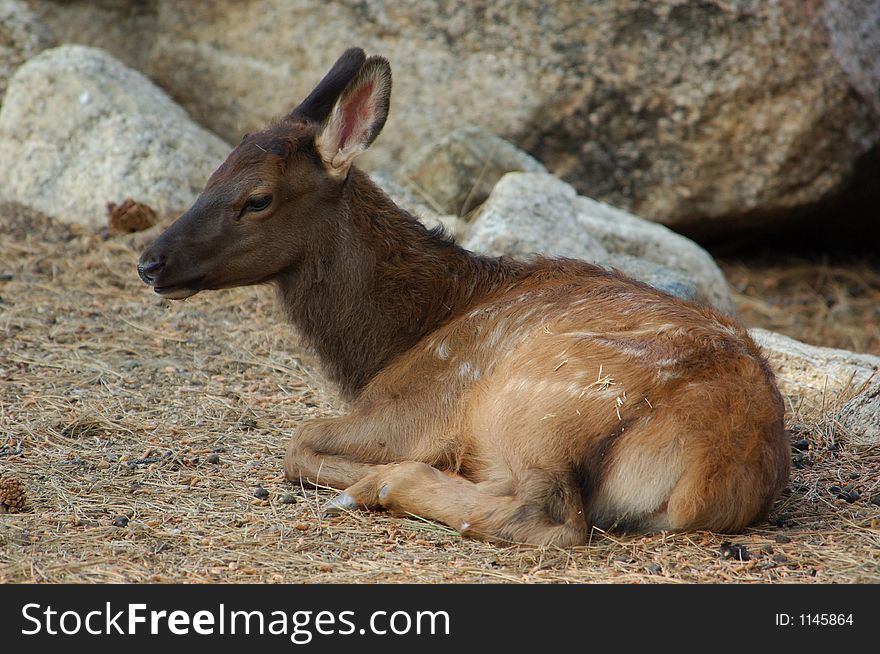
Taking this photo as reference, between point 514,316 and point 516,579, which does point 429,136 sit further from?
point 516,579

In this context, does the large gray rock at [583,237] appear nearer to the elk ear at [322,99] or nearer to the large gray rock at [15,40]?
the elk ear at [322,99]

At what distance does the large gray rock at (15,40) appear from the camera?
36.0ft

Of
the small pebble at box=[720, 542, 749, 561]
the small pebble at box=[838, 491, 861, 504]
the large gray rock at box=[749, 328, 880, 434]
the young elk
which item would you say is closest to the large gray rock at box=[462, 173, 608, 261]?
the large gray rock at box=[749, 328, 880, 434]

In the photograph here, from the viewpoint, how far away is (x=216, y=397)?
7121mm

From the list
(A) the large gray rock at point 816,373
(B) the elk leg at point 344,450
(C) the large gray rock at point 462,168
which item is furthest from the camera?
(C) the large gray rock at point 462,168

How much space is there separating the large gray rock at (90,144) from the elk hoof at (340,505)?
4.99m

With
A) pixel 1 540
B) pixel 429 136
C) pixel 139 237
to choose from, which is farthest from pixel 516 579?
pixel 429 136

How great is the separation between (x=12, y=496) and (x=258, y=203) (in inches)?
72.9

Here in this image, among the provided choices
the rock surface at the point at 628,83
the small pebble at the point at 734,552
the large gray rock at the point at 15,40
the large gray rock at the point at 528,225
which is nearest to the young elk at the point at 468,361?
the small pebble at the point at 734,552

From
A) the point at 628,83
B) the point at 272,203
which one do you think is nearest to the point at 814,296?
the point at 628,83

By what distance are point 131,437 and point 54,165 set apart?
4580 millimetres

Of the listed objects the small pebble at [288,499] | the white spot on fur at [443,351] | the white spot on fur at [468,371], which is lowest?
the small pebble at [288,499]

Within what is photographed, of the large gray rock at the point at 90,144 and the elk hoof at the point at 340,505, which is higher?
the large gray rock at the point at 90,144

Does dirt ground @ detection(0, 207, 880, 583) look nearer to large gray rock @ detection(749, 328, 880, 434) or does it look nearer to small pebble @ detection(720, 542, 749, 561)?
small pebble @ detection(720, 542, 749, 561)
